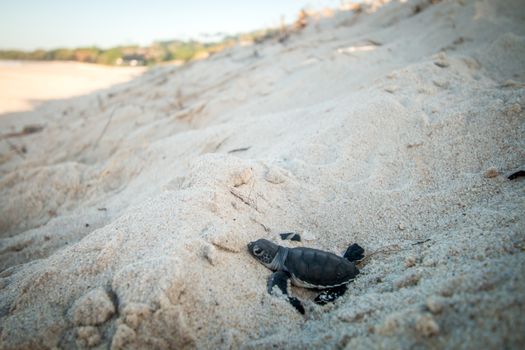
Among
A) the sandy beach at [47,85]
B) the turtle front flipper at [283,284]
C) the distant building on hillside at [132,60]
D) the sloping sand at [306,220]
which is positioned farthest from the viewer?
the distant building on hillside at [132,60]

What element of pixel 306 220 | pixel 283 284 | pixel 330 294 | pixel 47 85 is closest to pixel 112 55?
pixel 47 85

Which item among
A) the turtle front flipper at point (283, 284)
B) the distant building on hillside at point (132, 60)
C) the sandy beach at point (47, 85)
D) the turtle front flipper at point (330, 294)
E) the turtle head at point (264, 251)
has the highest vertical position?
the distant building on hillside at point (132, 60)

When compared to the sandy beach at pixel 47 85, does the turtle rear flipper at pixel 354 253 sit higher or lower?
lower

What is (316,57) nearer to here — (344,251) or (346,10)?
(346,10)

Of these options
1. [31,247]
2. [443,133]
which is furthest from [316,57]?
[31,247]

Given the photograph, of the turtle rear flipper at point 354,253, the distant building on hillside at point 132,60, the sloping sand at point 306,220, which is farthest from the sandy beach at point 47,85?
the turtle rear flipper at point 354,253

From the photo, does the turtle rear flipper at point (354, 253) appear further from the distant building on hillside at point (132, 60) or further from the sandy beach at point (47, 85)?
the distant building on hillside at point (132, 60)

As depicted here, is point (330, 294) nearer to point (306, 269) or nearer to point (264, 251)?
point (306, 269)

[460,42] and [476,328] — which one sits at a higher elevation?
[460,42]
